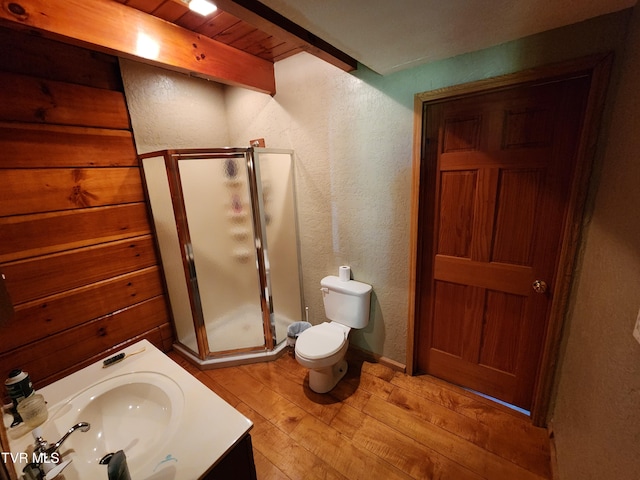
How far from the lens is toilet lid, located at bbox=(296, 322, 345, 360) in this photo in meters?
1.79

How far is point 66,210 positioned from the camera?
1776 mm

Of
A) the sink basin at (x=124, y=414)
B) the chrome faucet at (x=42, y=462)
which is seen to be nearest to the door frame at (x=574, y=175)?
the sink basin at (x=124, y=414)

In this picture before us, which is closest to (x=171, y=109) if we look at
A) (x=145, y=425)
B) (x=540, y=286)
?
(x=145, y=425)

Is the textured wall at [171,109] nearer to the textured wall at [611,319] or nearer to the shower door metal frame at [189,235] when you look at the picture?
the shower door metal frame at [189,235]

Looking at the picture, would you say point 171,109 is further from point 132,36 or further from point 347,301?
point 347,301

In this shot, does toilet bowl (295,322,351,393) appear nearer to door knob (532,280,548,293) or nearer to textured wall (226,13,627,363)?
textured wall (226,13,627,363)

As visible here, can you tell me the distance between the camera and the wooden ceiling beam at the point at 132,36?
3.92ft

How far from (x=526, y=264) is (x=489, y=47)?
3.81ft

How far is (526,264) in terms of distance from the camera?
1507mm

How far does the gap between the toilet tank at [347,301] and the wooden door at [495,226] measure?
39 cm

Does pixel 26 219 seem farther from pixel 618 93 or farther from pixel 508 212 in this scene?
pixel 618 93

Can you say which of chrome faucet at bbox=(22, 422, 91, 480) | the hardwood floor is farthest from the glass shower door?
chrome faucet at bbox=(22, 422, 91, 480)

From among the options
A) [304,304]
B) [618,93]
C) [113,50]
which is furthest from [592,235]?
[113,50]

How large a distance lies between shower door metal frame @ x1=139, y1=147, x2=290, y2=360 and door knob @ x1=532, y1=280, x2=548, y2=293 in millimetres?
1787
